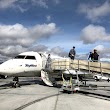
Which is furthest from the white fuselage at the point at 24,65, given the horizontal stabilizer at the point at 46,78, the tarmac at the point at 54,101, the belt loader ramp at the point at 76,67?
the tarmac at the point at 54,101

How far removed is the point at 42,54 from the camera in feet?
79.6

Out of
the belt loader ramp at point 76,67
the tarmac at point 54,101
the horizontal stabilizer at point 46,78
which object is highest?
the belt loader ramp at point 76,67

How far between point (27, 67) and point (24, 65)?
1.38 feet

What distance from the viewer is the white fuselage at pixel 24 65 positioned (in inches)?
781

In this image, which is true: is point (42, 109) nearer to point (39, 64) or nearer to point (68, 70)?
point (68, 70)

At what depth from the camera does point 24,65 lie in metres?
21.2

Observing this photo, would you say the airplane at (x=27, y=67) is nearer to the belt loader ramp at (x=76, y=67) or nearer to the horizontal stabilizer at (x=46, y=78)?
the horizontal stabilizer at (x=46, y=78)

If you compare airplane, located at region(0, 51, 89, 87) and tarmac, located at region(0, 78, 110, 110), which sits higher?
airplane, located at region(0, 51, 89, 87)

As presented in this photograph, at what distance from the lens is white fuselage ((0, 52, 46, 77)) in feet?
65.1

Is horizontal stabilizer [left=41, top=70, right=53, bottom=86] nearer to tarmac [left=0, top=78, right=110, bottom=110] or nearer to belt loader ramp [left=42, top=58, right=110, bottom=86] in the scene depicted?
belt loader ramp [left=42, top=58, right=110, bottom=86]

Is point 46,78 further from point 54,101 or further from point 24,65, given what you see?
point 54,101

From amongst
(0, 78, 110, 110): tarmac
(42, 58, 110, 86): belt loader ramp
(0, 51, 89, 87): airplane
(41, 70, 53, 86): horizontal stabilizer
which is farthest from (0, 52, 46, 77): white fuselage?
(0, 78, 110, 110): tarmac

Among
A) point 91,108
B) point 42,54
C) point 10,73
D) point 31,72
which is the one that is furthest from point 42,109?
point 42,54

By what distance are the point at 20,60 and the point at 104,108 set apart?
11.9 m
